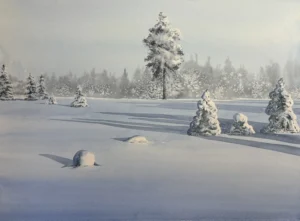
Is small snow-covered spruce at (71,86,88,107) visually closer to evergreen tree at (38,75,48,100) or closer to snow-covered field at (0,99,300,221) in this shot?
snow-covered field at (0,99,300,221)

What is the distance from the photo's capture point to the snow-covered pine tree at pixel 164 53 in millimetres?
2486

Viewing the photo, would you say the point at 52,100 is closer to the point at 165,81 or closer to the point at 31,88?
the point at 31,88

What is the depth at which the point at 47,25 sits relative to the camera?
8.38ft

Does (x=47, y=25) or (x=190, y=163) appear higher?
(x=47, y=25)

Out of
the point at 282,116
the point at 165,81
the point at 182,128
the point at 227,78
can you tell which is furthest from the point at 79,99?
the point at 282,116

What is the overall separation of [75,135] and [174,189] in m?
0.71

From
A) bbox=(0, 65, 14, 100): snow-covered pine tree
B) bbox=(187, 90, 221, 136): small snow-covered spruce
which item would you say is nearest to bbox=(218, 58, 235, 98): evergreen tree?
bbox=(187, 90, 221, 136): small snow-covered spruce

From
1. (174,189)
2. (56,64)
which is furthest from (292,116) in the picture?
(56,64)

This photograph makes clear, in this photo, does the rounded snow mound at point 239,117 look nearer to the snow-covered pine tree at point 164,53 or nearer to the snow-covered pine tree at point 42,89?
the snow-covered pine tree at point 164,53

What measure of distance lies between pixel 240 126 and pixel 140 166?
690mm

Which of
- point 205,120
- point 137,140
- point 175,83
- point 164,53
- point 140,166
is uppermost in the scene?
point 164,53

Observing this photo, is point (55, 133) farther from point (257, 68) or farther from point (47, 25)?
point (257, 68)

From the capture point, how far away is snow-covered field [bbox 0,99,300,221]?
2.31 meters

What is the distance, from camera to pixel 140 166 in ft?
7.86
